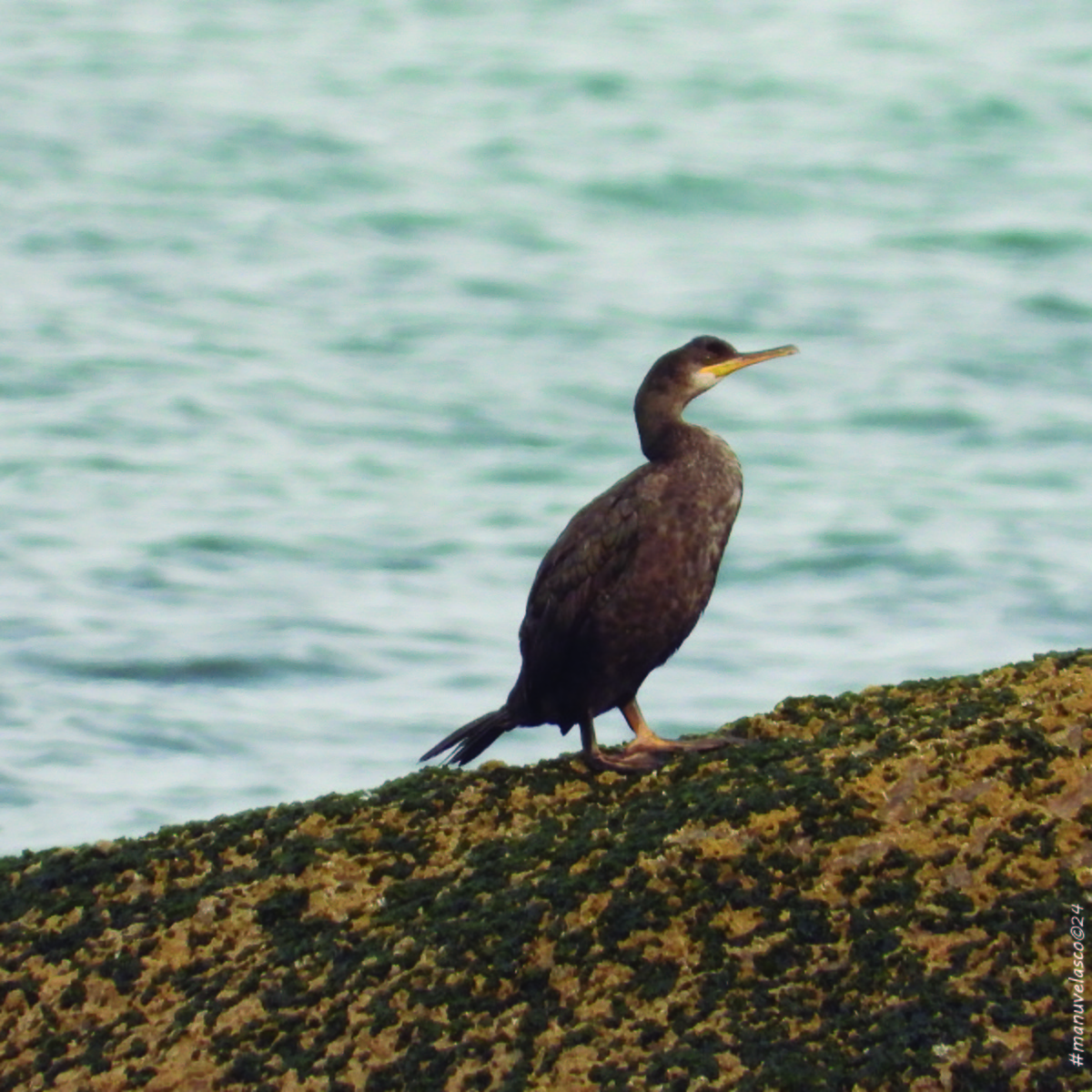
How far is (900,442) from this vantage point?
45.0 ft

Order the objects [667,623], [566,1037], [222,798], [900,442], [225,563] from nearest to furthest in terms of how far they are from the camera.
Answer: [566,1037], [667,623], [222,798], [225,563], [900,442]

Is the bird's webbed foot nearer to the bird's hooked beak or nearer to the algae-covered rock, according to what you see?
the algae-covered rock

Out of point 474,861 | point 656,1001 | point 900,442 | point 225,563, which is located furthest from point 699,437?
point 900,442

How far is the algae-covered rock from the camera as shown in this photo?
3.48 m

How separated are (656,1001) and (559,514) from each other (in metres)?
8.77

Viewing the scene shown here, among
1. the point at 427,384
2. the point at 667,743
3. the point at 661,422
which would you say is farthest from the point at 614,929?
the point at 427,384

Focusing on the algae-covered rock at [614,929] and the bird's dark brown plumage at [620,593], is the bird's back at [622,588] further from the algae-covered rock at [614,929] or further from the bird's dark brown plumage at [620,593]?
the algae-covered rock at [614,929]

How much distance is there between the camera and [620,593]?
527cm

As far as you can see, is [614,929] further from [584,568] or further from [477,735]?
[584,568]

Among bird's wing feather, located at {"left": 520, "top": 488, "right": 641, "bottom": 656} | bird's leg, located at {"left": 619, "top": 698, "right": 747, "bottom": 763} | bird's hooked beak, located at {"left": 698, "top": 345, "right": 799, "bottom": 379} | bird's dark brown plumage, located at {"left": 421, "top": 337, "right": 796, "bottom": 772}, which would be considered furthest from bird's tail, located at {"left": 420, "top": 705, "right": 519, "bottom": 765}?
bird's hooked beak, located at {"left": 698, "top": 345, "right": 799, "bottom": 379}

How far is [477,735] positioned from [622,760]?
2.05 ft

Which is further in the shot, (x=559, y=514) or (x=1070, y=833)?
(x=559, y=514)

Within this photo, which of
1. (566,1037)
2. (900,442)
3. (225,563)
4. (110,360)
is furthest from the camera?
(110,360)

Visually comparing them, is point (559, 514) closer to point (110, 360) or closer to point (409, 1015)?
point (110, 360)
